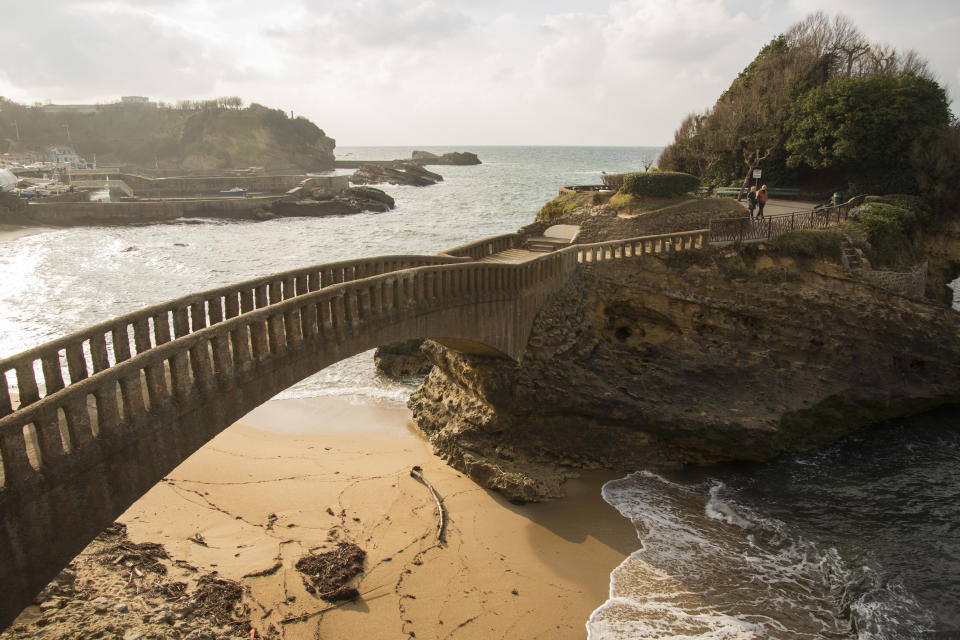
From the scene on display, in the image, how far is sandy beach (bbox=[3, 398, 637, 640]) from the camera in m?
11.1

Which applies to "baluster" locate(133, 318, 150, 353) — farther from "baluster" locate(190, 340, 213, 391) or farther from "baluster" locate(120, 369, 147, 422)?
"baluster" locate(120, 369, 147, 422)

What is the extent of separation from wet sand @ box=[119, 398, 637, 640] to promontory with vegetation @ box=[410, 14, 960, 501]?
4.51 ft

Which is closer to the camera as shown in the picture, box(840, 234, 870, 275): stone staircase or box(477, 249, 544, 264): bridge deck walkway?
box(477, 249, 544, 264): bridge deck walkway

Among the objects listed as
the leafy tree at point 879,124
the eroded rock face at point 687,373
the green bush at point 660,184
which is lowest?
the eroded rock face at point 687,373

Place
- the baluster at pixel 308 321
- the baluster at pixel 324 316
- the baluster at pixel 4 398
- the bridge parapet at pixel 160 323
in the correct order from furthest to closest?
the baluster at pixel 324 316 < the baluster at pixel 308 321 < the bridge parapet at pixel 160 323 < the baluster at pixel 4 398

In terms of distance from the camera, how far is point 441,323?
50.9ft

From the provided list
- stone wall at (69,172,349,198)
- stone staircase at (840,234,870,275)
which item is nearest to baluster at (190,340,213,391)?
stone staircase at (840,234,870,275)

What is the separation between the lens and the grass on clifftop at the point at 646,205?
82.9 feet

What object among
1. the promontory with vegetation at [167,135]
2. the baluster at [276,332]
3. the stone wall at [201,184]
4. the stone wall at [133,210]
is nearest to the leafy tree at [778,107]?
the baluster at [276,332]

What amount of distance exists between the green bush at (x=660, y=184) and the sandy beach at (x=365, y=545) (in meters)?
13.5

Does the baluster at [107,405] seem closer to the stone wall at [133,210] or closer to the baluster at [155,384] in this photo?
the baluster at [155,384]

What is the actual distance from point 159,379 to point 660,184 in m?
21.7

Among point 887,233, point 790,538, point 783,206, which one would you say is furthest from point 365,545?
point 783,206

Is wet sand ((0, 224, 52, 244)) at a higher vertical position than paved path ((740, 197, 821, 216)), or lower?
lower
